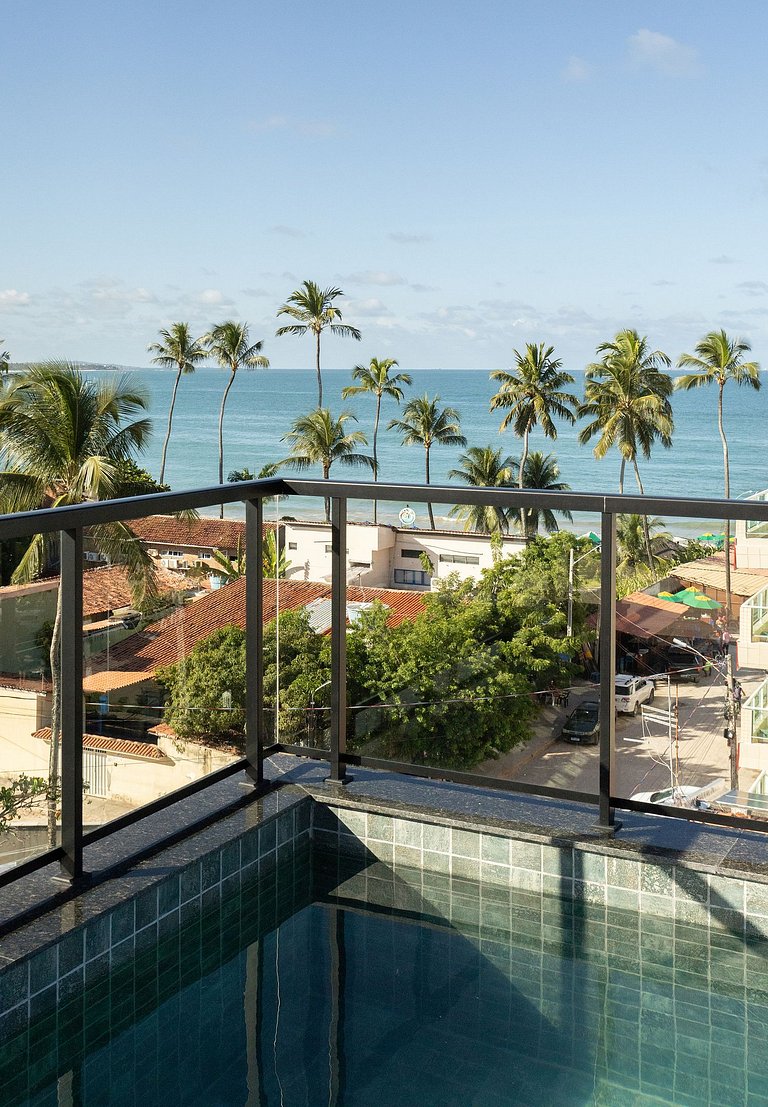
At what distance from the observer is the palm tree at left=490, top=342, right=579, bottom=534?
2185 inches

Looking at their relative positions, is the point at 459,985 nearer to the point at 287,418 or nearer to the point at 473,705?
the point at 473,705

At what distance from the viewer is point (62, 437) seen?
21.4 meters

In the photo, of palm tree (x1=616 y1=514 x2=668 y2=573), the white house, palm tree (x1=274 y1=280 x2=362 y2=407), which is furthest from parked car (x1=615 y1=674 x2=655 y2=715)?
palm tree (x1=274 y1=280 x2=362 y2=407)

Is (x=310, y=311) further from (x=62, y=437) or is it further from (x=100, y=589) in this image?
(x=100, y=589)

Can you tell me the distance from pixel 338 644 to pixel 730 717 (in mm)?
1158

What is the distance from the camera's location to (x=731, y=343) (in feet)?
179

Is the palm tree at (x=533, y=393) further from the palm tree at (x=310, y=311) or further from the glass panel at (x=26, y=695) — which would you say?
the glass panel at (x=26, y=695)

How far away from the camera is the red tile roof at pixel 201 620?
107 inches

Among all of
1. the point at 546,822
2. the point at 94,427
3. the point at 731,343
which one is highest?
the point at 731,343

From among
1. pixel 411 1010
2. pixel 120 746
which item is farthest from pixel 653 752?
pixel 120 746

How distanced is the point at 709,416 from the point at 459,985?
284 feet

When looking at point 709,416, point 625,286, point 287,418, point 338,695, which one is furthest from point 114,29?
point 338,695

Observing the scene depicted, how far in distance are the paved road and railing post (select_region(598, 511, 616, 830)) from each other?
4 cm

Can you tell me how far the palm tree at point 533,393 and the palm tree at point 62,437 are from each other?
115 feet
